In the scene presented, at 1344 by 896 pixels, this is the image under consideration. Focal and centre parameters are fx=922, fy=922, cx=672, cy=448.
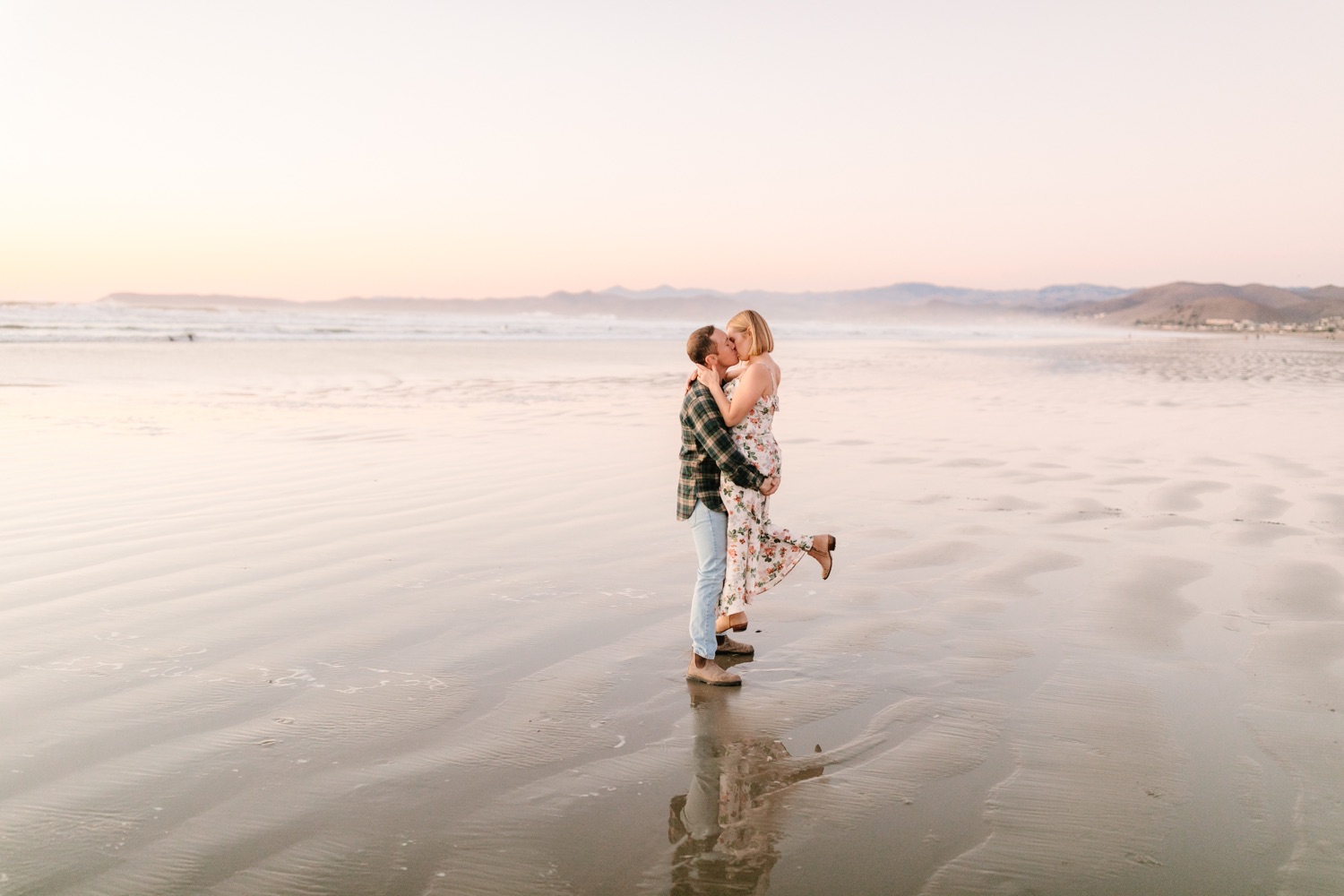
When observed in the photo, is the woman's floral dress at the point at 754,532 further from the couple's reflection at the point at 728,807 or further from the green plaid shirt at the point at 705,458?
→ the couple's reflection at the point at 728,807

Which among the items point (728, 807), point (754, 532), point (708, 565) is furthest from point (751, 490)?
point (728, 807)

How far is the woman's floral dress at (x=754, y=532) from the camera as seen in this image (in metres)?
4.43

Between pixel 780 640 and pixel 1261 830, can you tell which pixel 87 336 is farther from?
pixel 1261 830

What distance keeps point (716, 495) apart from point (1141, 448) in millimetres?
7810

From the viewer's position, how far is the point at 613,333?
45781mm

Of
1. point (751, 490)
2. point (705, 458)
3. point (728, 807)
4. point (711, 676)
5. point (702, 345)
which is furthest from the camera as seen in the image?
point (751, 490)

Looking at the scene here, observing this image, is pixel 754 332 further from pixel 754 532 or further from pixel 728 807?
pixel 728 807

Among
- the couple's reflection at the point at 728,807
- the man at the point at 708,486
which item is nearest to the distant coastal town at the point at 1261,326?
the man at the point at 708,486

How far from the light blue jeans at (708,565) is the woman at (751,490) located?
0.26 feet

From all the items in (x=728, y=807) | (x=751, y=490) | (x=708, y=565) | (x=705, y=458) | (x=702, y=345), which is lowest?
(x=728, y=807)

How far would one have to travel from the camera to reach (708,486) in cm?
442

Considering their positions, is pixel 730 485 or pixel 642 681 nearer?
pixel 642 681

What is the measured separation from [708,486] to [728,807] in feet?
5.55

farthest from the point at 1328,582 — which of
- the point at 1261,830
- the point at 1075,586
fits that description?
the point at 1261,830
